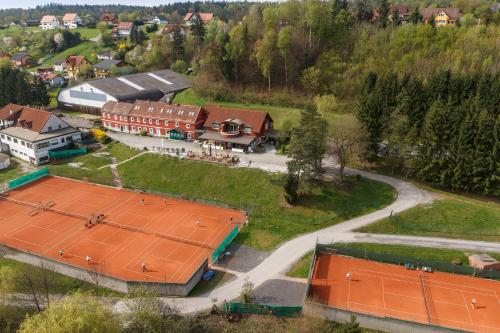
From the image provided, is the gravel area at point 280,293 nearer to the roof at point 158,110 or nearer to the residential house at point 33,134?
the roof at point 158,110

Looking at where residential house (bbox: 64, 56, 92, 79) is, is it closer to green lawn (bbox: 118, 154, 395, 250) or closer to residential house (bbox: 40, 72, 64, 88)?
residential house (bbox: 40, 72, 64, 88)

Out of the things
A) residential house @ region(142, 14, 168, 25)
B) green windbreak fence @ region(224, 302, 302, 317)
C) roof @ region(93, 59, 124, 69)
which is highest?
residential house @ region(142, 14, 168, 25)

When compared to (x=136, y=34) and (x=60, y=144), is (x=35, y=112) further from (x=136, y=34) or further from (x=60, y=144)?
(x=136, y=34)

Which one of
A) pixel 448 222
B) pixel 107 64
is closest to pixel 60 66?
pixel 107 64

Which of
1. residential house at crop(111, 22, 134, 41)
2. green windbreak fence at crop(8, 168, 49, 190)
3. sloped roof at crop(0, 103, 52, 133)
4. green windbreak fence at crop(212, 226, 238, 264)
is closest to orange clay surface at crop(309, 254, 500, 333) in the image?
green windbreak fence at crop(212, 226, 238, 264)

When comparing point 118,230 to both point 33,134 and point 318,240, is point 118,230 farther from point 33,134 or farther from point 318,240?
point 33,134

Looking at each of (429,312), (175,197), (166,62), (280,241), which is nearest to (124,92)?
(166,62)
